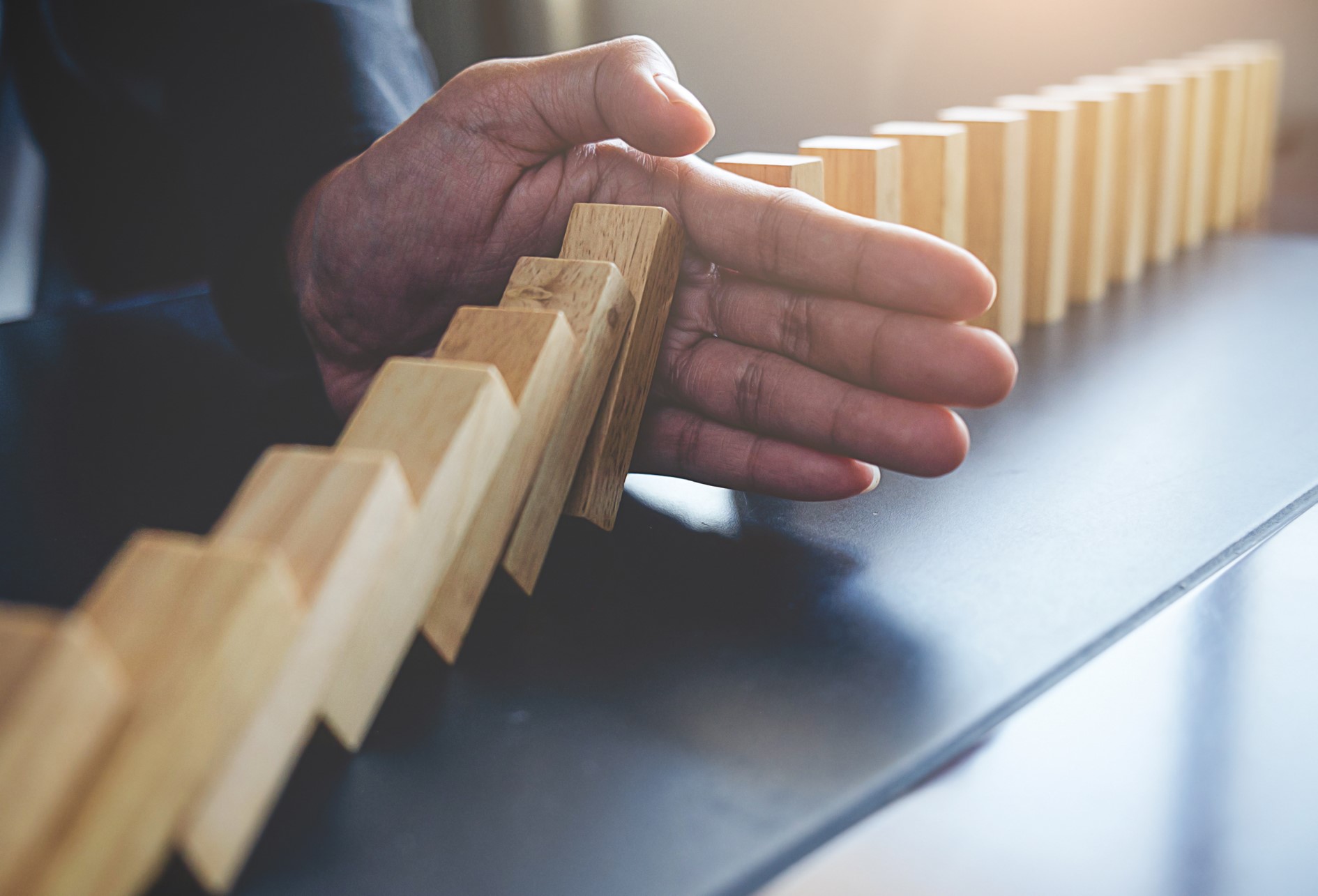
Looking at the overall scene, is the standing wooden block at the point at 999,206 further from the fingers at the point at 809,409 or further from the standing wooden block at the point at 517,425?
the standing wooden block at the point at 517,425

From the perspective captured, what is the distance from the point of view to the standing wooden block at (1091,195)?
2.88 ft

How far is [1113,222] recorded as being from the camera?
934 millimetres

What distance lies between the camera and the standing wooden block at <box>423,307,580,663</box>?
34 cm

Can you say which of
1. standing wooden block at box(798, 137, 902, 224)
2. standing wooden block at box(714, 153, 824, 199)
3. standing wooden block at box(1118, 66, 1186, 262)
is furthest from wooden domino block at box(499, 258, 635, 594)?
standing wooden block at box(1118, 66, 1186, 262)

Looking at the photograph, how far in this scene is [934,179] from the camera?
0.73 meters

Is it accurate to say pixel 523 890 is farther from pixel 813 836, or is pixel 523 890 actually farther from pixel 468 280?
pixel 468 280

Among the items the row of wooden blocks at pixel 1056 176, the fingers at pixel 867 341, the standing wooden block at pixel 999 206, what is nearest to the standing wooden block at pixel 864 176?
the row of wooden blocks at pixel 1056 176

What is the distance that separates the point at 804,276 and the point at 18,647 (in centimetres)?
34

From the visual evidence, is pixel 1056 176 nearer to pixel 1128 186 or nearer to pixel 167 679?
pixel 1128 186

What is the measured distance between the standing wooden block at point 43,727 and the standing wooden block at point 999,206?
68 cm

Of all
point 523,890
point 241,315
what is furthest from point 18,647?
point 241,315

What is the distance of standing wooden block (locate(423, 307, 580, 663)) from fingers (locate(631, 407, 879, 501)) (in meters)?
0.12

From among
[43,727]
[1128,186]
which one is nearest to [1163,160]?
Result: [1128,186]

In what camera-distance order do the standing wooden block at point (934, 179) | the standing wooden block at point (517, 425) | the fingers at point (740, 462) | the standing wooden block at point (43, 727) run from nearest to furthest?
the standing wooden block at point (43, 727)
the standing wooden block at point (517, 425)
the fingers at point (740, 462)
the standing wooden block at point (934, 179)
